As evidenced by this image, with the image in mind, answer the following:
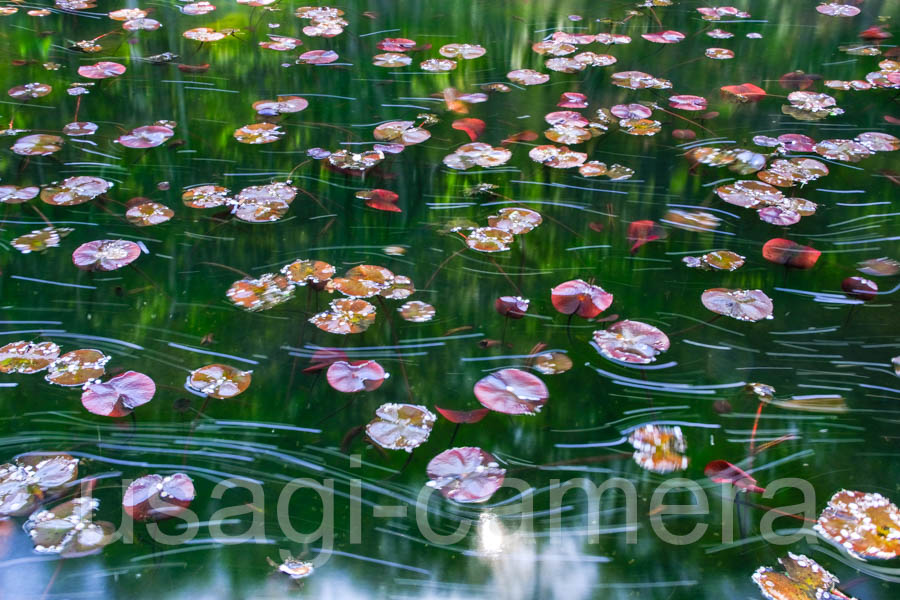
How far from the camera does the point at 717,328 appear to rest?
5.16 ft

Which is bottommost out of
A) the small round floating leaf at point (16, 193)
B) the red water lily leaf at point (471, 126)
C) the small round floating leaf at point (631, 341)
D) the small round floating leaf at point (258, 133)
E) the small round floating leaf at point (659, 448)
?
the small round floating leaf at point (659, 448)

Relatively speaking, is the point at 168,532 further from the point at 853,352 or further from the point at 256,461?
the point at 853,352

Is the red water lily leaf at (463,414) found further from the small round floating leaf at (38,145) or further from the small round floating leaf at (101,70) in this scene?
the small round floating leaf at (101,70)

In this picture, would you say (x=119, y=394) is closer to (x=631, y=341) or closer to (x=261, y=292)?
(x=261, y=292)

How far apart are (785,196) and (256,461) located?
1647 millimetres

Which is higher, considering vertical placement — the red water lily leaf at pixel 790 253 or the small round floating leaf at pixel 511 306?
the red water lily leaf at pixel 790 253

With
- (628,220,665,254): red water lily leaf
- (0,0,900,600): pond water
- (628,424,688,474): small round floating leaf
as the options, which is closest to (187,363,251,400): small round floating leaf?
(0,0,900,600): pond water

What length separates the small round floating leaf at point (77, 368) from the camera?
1426mm

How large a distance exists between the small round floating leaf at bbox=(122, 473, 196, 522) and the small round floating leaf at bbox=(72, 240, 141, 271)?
0.71m

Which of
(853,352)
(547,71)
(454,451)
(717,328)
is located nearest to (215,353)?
(454,451)

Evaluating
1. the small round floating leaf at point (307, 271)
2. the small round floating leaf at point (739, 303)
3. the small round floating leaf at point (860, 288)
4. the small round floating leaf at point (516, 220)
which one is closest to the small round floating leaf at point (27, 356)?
the small round floating leaf at point (307, 271)

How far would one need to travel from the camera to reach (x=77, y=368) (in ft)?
4.75

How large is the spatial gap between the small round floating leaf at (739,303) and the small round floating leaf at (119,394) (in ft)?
4.18

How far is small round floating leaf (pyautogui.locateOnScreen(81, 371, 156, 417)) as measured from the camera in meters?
1.36
